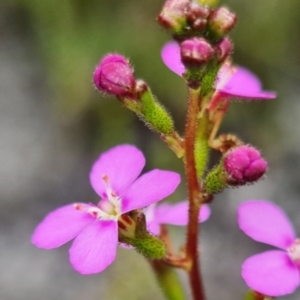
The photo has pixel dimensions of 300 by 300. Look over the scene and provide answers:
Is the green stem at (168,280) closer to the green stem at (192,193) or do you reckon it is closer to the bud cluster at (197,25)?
the green stem at (192,193)

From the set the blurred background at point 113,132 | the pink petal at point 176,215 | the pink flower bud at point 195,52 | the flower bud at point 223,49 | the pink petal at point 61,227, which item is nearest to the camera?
the pink flower bud at point 195,52

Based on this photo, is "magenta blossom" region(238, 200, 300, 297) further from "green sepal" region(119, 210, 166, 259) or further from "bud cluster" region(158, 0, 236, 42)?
"bud cluster" region(158, 0, 236, 42)

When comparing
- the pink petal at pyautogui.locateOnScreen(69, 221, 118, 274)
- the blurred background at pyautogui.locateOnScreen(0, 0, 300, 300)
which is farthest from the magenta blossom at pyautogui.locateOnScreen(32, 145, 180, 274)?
the blurred background at pyautogui.locateOnScreen(0, 0, 300, 300)

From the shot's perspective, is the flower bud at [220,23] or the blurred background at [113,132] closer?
the flower bud at [220,23]

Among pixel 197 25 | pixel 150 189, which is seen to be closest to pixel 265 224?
pixel 150 189

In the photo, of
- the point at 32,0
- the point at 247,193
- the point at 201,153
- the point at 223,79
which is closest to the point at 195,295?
the point at 201,153

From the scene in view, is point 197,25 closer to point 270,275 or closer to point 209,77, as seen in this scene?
point 209,77

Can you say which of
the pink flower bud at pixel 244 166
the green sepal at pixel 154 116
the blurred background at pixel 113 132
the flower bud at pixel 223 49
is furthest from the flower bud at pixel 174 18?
the blurred background at pixel 113 132
